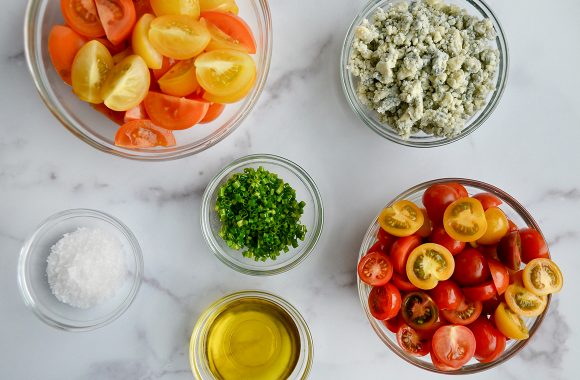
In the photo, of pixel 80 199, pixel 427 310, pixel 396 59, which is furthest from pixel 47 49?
pixel 427 310

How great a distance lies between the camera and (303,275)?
2074mm

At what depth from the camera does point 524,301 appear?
1747mm

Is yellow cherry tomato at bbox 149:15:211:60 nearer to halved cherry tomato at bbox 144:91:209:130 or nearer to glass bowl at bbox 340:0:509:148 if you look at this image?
halved cherry tomato at bbox 144:91:209:130

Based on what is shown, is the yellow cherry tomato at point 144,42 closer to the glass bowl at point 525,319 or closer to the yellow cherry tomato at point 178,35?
the yellow cherry tomato at point 178,35

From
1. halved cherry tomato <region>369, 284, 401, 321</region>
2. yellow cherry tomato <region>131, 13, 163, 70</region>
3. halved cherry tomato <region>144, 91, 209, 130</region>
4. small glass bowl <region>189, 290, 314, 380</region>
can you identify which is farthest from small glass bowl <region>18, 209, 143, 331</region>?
halved cherry tomato <region>369, 284, 401, 321</region>

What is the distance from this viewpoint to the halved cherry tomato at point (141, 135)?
70.5 inches

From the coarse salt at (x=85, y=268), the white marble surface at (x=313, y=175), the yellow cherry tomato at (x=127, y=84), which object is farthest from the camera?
the white marble surface at (x=313, y=175)

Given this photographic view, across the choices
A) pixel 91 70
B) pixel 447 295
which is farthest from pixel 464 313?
pixel 91 70

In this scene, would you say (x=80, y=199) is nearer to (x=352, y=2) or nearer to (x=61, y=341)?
(x=61, y=341)

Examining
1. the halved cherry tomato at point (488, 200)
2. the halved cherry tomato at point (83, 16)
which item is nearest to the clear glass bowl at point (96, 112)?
the halved cherry tomato at point (83, 16)

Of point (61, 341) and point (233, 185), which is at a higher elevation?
point (233, 185)

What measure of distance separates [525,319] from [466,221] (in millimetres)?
436

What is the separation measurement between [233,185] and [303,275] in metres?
0.43

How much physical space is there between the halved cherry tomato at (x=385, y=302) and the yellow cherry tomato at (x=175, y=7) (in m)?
1.02
